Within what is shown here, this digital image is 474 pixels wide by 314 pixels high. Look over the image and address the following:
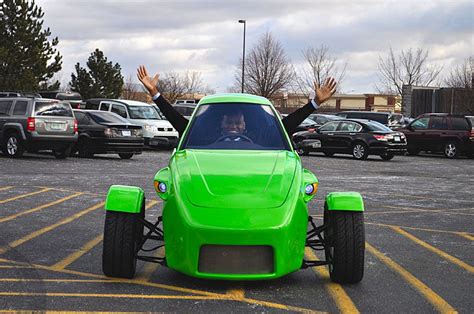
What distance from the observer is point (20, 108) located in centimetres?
1966

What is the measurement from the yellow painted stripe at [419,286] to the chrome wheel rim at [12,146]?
1420cm

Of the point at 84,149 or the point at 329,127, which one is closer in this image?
the point at 84,149

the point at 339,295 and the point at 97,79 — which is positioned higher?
the point at 97,79

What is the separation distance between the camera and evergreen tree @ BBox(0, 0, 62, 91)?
39.9 meters

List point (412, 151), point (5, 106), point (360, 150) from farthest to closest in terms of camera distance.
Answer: point (412, 151)
point (360, 150)
point (5, 106)

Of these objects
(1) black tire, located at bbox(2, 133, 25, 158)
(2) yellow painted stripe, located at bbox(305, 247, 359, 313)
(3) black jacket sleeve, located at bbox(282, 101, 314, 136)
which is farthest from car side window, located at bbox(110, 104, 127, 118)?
(2) yellow painted stripe, located at bbox(305, 247, 359, 313)

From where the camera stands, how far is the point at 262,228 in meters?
5.27

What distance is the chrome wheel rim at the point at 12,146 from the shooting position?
1950cm

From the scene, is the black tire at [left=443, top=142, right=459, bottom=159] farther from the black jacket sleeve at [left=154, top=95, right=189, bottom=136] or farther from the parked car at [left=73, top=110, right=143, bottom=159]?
the black jacket sleeve at [left=154, top=95, right=189, bottom=136]

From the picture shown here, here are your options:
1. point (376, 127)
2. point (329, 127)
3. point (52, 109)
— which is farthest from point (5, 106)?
point (376, 127)

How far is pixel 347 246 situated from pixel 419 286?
0.76 metres

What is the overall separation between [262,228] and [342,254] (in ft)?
3.08

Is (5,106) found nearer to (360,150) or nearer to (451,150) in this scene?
(360,150)

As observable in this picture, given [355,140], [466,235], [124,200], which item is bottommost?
[466,235]
